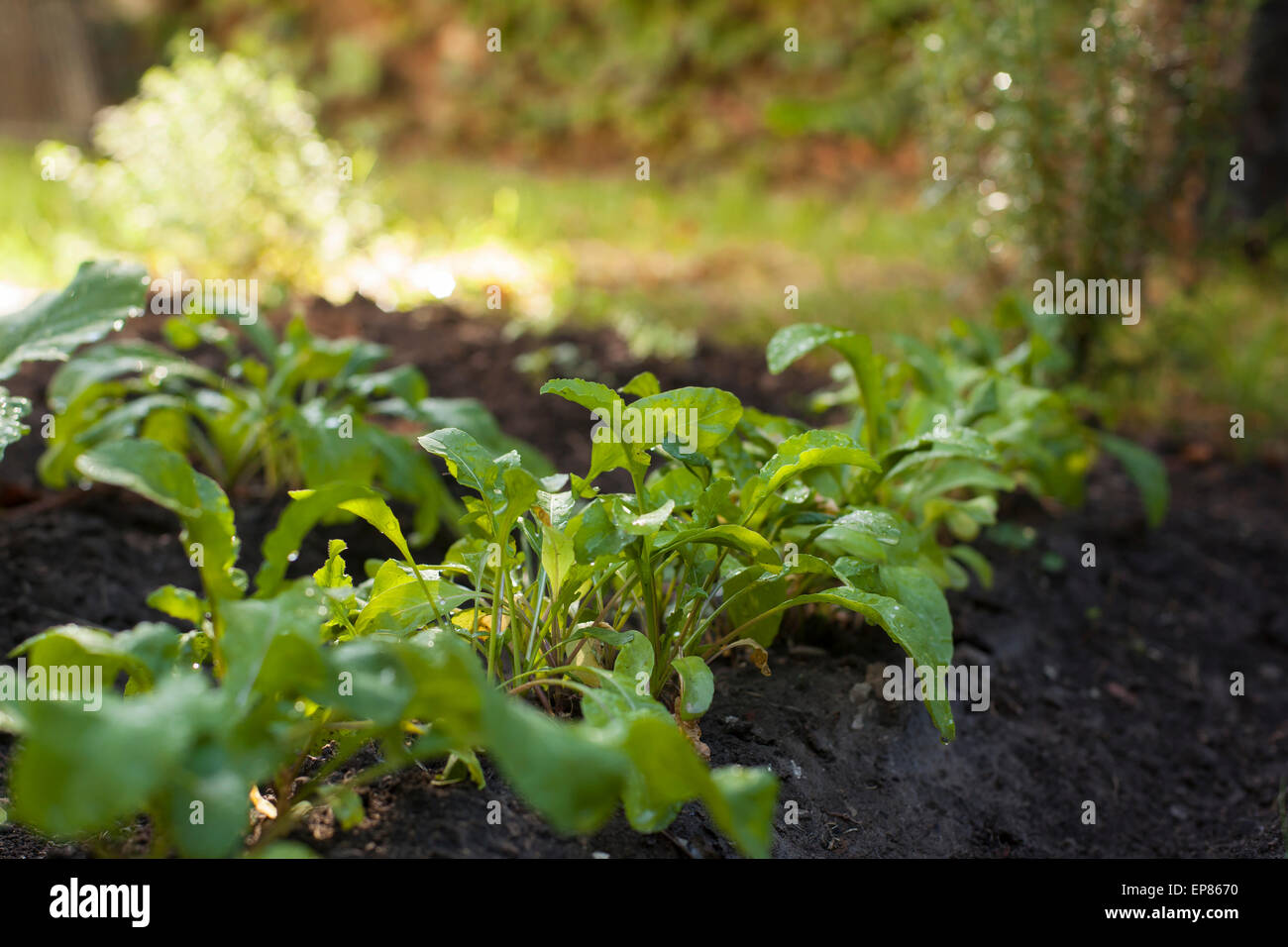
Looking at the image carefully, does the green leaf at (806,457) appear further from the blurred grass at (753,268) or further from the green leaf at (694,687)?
the blurred grass at (753,268)

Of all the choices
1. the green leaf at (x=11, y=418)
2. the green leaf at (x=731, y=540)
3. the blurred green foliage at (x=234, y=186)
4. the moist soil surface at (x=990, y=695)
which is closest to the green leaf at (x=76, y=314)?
the green leaf at (x=11, y=418)

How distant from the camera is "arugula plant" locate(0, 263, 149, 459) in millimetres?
1896

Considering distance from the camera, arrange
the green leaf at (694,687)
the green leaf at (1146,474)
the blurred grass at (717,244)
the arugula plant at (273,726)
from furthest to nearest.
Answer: the blurred grass at (717,244) < the green leaf at (1146,474) < the green leaf at (694,687) < the arugula plant at (273,726)

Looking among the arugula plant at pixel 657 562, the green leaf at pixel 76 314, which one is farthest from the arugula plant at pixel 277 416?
the arugula plant at pixel 657 562

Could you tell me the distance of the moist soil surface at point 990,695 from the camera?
1611 mm

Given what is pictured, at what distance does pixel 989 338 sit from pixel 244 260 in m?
2.75

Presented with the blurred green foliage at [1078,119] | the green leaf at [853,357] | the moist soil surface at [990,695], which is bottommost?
the moist soil surface at [990,695]

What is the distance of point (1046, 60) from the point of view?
133 inches

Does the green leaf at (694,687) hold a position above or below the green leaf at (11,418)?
below

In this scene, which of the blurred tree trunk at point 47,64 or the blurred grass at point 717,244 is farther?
the blurred tree trunk at point 47,64

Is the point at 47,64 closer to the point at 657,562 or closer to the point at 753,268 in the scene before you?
the point at 753,268

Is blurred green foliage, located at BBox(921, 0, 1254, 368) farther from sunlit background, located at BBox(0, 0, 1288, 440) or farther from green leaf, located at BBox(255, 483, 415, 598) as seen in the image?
green leaf, located at BBox(255, 483, 415, 598)

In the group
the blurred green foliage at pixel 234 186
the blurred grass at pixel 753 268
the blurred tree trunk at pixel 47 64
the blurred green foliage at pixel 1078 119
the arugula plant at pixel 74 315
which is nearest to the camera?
the arugula plant at pixel 74 315
